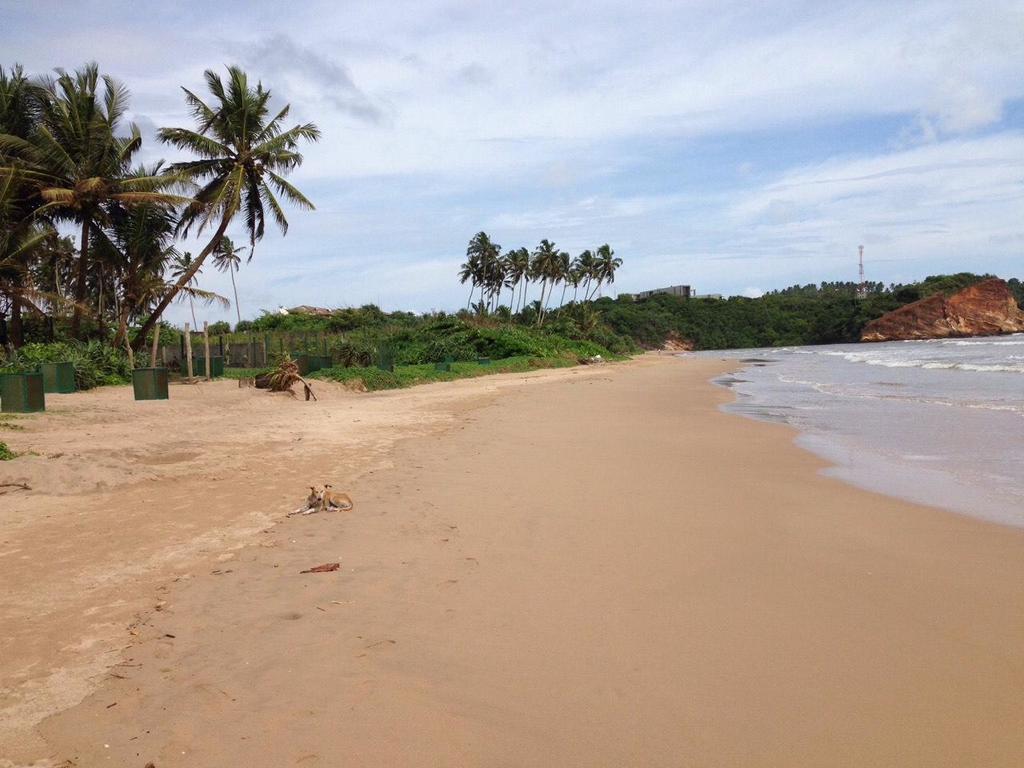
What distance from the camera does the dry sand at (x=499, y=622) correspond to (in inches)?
105

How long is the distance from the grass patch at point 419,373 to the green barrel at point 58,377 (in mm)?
5932

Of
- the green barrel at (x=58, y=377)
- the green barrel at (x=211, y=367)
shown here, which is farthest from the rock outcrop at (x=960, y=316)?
the green barrel at (x=58, y=377)

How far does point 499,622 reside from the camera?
3723 millimetres

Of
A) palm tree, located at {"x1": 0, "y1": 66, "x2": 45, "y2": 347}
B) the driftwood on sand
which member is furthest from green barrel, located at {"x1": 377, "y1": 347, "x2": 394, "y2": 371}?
palm tree, located at {"x1": 0, "y1": 66, "x2": 45, "y2": 347}

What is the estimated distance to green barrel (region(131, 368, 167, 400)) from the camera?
51.7 ft

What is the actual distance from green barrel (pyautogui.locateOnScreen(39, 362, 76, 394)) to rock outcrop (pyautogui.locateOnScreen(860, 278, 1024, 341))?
283ft

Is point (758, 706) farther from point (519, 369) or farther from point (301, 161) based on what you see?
point (519, 369)

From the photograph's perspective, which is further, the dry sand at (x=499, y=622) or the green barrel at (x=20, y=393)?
the green barrel at (x=20, y=393)

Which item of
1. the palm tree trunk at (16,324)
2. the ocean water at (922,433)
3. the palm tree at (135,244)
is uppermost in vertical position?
the palm tree at (135,244)

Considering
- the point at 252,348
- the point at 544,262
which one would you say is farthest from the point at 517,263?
the point at 252,348

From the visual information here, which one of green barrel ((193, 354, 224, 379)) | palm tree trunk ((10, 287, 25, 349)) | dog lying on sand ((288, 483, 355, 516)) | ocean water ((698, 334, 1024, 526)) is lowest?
ocean water ((698, 334, 1024, 526))

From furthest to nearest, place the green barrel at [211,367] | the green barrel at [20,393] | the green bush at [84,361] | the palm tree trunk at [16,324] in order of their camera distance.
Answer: the green barrel at [211,367] → the palm tree trunk at [16,324] → the green bush at [84,361] → the green barrel at [20,393]

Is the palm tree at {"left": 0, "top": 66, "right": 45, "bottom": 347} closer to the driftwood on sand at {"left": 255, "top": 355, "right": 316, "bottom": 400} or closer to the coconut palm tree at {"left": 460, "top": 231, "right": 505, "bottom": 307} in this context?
the driftwood on sand at {"left": 255, "top": 355, "right": 316, "bottom": 400}

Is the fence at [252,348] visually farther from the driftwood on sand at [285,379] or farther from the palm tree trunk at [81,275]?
the driftwood on sand at [285,379]
